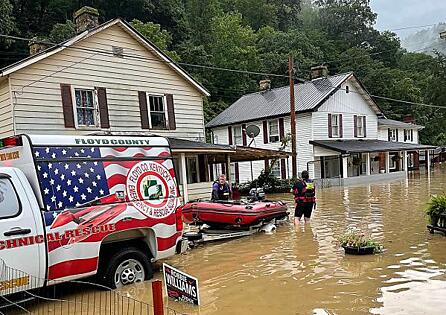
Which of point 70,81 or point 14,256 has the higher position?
point 70,81

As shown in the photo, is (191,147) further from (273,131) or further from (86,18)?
(273,131)

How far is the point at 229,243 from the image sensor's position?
10.8 metres

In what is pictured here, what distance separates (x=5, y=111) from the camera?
50.1ft

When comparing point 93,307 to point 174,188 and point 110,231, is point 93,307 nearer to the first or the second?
point 110,231

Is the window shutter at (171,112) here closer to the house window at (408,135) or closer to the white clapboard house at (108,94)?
the white clapboard house at (108,94)

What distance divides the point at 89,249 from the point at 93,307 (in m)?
0.80

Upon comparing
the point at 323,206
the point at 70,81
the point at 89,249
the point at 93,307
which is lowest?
the point at 323,206

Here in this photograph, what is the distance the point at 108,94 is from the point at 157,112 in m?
2.35

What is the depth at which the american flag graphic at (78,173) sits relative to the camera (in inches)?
243

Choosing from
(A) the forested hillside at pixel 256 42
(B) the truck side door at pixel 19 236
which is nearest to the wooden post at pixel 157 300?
(B) the truck side door at pixel 19 236

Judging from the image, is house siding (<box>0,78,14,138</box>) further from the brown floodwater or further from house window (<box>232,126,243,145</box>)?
house window (<box>232,126,243,145</box>)

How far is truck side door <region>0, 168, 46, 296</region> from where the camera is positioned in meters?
5.53

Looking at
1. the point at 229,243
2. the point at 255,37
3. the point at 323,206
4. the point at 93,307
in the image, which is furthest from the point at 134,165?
the point at 255,37

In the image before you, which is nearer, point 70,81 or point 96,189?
point 96,189
